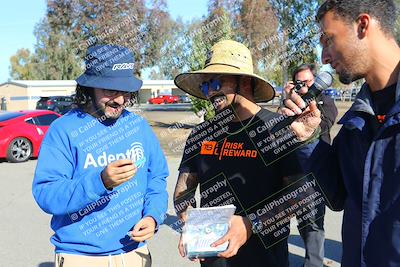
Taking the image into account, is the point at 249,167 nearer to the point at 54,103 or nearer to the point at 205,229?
the point at 205,229

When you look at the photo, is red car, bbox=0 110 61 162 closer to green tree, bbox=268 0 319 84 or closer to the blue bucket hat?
the blue bucket hat

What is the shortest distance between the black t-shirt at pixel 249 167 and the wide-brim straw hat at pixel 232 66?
0.22m

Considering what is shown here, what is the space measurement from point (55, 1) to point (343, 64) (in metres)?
24.5

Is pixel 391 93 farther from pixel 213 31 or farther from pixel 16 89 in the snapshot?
pixel 16 89

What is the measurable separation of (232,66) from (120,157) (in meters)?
0.84

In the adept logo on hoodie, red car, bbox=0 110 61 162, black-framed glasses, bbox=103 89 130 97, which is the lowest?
the adept logo on hoodie

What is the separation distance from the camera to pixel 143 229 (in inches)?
93.0

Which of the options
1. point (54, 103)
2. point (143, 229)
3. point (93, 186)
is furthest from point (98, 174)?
point (54, 103)

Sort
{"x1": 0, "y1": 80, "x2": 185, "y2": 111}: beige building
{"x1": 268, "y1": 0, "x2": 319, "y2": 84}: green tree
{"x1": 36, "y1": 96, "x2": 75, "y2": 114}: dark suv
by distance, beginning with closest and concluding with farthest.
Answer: {"x1": 268, "y1": 0, "x2": 319, "y2": 84}: green tree, {"x1": 36, "y1": 96, "x2": 75, "y2": 114}: dark suv, {"x1": 0, "y1": 80, "x2": 185, "y2": 111}: beige building

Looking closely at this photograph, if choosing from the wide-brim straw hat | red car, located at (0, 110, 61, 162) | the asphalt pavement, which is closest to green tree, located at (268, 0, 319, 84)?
red car, located at (0, 110, 61, 162)

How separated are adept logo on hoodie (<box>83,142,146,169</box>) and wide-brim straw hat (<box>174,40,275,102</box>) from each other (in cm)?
58

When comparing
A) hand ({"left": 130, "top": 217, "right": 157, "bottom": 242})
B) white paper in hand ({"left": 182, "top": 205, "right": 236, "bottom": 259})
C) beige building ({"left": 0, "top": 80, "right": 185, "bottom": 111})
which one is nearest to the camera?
white paper in hand ({"left": 182, "top": 205, "right": 236, "bottom": 259})

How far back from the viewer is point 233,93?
240 centimetres

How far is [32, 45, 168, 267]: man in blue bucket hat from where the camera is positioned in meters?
2.19
